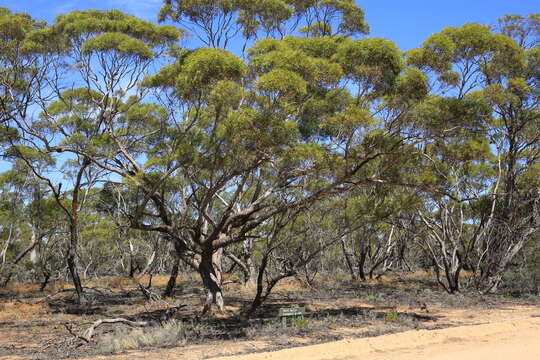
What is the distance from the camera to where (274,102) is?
11.2m

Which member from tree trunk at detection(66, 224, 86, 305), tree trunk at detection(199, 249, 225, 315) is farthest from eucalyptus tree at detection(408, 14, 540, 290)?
tree trunk at detection(66, 224, 86, 305)

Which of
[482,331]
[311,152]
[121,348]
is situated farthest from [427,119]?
[121,348]

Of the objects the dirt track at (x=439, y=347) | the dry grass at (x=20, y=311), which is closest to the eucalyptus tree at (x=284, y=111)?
the dirt track at (x=439, y=347)

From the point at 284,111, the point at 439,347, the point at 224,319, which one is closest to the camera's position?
the point at 439,347

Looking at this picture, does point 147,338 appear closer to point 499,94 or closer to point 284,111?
point 284,111

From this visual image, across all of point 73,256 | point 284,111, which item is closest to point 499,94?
point 284,111

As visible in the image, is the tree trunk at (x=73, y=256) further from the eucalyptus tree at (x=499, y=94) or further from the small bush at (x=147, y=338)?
the eucalyptus tree at (x=499, y=94)

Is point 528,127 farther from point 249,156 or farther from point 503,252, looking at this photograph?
point 249,156

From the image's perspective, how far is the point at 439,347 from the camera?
9.95 meters

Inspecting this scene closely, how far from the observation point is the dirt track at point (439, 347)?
8.83 m

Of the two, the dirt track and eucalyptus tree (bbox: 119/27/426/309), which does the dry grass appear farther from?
the dirt track

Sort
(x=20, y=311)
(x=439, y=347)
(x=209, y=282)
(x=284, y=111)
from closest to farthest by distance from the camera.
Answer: (x=439, y=347), (x=284, y=111), (x=209, y=282), (x=20, y=311)

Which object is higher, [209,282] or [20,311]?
[209,282]

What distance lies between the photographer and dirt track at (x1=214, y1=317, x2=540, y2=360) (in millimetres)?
8828
